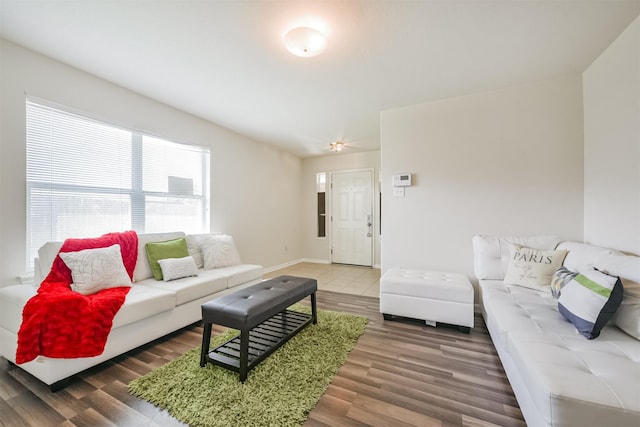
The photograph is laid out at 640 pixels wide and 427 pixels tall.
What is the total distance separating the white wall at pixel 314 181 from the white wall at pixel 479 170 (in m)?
2.05

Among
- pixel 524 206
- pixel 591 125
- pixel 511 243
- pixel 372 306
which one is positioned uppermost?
pixel 591 125

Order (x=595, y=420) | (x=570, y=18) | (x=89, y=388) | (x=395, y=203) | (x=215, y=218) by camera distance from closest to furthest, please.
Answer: (x=595, y=420), (x=89, y=388), (x=570, y=18), (x=395, y=203), (x=215, y=218)

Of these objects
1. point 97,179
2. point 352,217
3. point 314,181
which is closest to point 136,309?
point 97,179

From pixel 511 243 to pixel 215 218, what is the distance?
376cm

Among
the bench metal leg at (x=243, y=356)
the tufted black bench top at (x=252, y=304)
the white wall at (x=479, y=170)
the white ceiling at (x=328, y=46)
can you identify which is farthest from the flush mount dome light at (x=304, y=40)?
the bench metal leg at (x=243, y=356)

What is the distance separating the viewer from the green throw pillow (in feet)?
8.67

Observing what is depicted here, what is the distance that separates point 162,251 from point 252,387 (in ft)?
6.06

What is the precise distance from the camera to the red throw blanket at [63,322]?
154 centimetres

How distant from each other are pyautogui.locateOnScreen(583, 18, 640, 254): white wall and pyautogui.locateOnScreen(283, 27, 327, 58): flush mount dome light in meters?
2.24

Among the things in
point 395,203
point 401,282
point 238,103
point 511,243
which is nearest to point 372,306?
point 401,282

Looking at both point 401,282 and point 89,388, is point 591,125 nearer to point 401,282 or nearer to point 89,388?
point 401,282

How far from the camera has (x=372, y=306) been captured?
307cm

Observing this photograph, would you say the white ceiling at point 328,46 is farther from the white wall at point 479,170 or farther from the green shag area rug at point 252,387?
the green shag area rug at point 252,387

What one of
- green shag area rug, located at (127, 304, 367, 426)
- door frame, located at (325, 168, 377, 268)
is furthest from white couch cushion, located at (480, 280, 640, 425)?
door frame, located at (325, 168, 377, 268)
